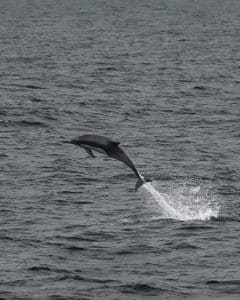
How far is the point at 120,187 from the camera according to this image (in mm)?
57406

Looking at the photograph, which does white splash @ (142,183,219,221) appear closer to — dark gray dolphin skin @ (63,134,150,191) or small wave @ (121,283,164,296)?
small wave @ (121,283,164,296)

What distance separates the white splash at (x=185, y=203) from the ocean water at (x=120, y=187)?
108mm

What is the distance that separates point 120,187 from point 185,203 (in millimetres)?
4911

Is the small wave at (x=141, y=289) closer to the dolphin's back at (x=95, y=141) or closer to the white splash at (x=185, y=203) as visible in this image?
the dolphin's back at (x=95, y=141)

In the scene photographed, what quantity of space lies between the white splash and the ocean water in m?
0.11

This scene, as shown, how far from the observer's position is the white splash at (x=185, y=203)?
5169cm

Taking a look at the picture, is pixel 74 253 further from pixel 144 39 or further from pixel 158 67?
pixel 144 39

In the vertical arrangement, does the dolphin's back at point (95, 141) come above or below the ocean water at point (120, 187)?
above

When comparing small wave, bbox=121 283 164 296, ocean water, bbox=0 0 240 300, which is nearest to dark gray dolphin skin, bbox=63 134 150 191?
small wave, bbox=121 283 164 296

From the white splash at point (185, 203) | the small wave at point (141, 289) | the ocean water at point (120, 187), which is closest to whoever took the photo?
the small wave at point (141, 289)

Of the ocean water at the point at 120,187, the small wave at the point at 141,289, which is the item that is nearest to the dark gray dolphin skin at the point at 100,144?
the small wave at the point at 141,289

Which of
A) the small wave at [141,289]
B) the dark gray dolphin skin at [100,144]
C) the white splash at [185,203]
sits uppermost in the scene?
the dark gray dolphin skin at [100,144]

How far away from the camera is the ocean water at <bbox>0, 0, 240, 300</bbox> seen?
41.9 metres

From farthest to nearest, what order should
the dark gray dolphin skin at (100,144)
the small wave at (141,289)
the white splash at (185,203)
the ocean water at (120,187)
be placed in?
the white splash at (185,203) < the ocean water at (120,187) < the small wave at (141,289) < the dark gray dolphin skin at (100,144)
